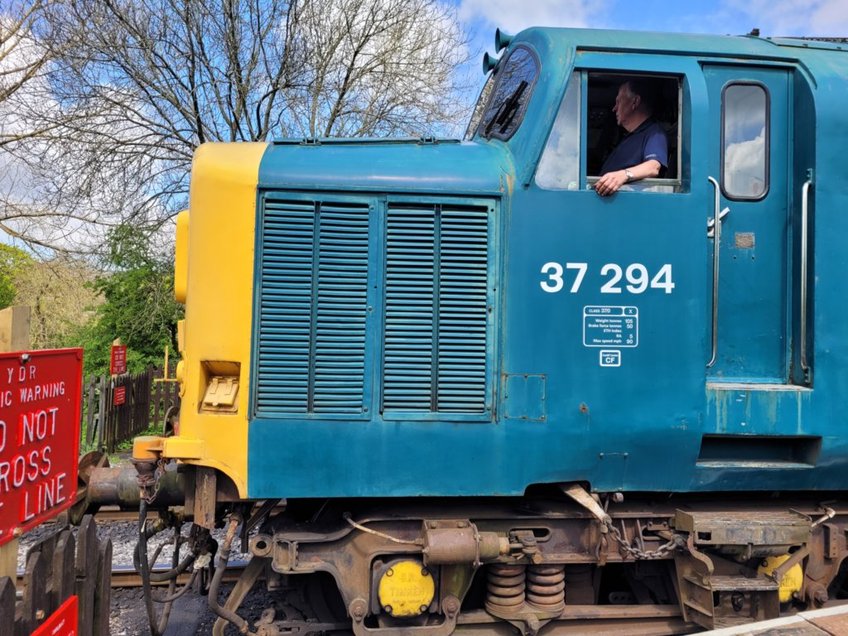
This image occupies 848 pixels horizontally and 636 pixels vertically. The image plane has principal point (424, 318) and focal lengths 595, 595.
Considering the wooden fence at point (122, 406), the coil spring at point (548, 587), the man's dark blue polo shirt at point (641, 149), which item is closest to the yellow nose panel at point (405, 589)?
the coil spring at point (548, 587)

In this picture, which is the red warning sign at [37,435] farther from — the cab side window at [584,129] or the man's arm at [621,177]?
the man's arm at [621,177]

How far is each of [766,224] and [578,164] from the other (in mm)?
1120

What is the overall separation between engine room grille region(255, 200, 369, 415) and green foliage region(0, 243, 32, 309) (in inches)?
880

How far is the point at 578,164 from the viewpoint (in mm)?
3131

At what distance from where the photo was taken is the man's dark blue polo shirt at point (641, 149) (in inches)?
126

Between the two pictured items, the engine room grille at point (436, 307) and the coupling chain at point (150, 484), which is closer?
the engine room grille at point (436, 307)

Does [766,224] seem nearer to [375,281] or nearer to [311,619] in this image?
[375,281]

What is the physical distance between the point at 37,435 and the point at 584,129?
2945mm

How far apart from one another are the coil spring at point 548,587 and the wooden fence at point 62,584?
224cm

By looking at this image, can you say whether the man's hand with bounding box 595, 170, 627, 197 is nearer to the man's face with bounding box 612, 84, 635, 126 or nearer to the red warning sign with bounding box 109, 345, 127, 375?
the man's face with bounding box 612, 84, 635, 126

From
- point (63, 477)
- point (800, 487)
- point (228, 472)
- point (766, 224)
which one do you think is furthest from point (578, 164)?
point (63, 477)

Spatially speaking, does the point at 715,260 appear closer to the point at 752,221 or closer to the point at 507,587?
the point at 752,221

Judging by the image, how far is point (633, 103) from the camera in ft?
11.1

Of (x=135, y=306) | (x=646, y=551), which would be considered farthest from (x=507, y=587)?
(x=135, y=306)
